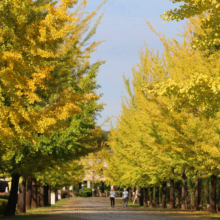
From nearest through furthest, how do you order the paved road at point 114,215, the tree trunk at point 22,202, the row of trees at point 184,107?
1. the row of trees at point 184,107
2. the paved road at point 114,215
3. the tree trunk at point 22,202

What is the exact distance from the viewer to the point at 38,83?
39.0 feet

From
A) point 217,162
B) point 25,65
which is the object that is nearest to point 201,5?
→ point 25,65

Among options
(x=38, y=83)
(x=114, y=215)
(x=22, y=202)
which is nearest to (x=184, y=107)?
(x=38, y=83)

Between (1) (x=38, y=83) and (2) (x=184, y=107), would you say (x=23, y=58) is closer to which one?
(1) (x=38, y=83)

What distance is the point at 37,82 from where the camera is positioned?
466 inches

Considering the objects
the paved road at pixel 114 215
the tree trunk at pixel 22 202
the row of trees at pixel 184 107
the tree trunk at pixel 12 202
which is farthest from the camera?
the tree trunk at pixel 22 202

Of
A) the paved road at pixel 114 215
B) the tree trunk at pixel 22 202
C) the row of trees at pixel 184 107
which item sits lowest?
the paved road at pixel 114 215

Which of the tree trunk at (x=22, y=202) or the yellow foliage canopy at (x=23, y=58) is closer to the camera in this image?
the yellow foliage canopy at (x=23, y=58)

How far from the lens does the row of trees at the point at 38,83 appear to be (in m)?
10.6

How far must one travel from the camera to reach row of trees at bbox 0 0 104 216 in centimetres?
1056

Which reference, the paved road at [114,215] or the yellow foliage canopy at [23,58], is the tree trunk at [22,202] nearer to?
the paved road at [114,215]

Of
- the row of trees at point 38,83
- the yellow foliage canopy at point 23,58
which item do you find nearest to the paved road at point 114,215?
the row of trees at point 38,83

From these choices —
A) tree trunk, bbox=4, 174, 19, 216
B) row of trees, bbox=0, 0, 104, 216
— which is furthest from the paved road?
row of trees, bbox=0, 0, 104, 216

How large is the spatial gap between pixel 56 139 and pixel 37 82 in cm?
502
